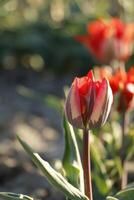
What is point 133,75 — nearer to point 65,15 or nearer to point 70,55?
point 70,55

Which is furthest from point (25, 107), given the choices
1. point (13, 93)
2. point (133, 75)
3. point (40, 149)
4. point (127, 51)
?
point (133, 75)

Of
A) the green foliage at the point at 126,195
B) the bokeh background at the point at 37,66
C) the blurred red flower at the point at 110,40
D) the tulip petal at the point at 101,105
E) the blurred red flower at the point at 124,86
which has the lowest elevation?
the bokeh background at the point at 37,66

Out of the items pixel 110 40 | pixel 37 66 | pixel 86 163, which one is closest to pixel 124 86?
pixel 86 163

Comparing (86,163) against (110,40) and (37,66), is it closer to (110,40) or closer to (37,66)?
(110,40)

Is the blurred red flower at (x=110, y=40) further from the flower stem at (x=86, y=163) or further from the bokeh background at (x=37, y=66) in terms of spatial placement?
the flower stem at (x=86, y=163)

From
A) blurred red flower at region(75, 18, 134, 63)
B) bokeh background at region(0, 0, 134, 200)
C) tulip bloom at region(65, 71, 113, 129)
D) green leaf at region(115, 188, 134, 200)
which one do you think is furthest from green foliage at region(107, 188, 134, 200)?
blurred red flower at region(75, 18, 134, 63)

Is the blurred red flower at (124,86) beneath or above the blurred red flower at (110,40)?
above

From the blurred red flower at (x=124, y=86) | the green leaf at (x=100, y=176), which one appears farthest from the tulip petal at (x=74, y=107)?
the green leaf at (x=100, y=176)

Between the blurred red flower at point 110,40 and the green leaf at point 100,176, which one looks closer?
the green leaf at point 100,176

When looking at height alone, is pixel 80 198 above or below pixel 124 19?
above
